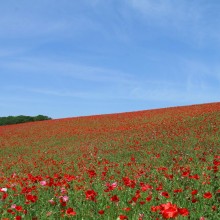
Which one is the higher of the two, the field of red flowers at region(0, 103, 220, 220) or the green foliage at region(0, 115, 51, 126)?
the green foliage at region(0, 115, 51, 126)

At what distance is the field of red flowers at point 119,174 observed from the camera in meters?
6.52

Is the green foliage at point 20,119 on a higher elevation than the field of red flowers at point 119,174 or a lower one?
higher

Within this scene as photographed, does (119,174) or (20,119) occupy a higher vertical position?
(20,119)

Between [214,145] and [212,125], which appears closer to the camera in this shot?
[214,145]

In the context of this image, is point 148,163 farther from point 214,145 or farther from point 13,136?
point 13,136

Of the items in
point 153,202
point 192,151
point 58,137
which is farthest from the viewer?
point 58,137

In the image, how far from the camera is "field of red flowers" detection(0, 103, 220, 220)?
652cm

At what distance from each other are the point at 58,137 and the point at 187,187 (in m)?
22.8

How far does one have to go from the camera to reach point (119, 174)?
41.6ft

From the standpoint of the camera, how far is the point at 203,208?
668 centimetres

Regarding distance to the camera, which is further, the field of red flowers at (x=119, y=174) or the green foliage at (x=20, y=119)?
the green foliage at (x=20, y=119)

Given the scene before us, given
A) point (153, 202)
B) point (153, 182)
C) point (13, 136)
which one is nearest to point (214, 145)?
point (153, 182)

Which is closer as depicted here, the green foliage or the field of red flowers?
the field of red flowers

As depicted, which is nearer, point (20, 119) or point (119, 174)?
point (119, 174)
